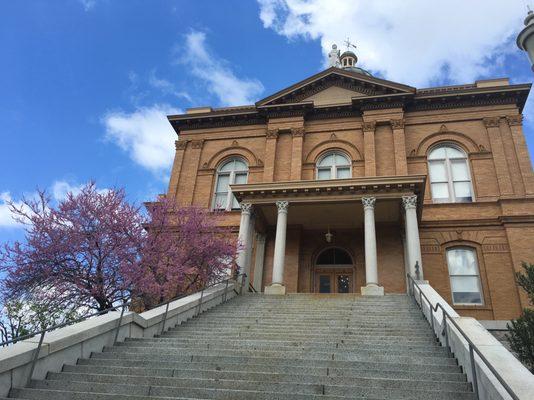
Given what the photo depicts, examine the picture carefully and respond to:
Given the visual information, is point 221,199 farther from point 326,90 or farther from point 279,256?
point 326,90

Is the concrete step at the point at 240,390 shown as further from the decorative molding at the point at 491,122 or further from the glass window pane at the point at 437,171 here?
the decorative molding at the point at 491,122

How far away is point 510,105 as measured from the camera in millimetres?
20812

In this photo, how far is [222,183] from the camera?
23172 millimetres

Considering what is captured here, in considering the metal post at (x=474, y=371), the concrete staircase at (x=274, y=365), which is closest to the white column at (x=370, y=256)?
the concrete staircase at (x=274, y=365)

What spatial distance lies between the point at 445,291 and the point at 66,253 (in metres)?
14.4

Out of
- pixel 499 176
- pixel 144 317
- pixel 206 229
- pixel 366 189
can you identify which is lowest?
pixel 144 317

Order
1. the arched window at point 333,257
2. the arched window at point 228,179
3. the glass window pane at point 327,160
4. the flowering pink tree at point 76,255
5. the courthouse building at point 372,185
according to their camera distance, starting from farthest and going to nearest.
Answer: the arched window at point 228,179 < the glass window pane at point 327,160 < the arched window at point 333,257 < the courthouse building at point 372,185 < the flowering pink tree at point 76,255

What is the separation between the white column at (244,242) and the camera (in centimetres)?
1669

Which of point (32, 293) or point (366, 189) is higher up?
point (366, 189)

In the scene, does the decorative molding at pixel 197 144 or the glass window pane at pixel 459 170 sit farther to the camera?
the decorative molding at pixel 197 144

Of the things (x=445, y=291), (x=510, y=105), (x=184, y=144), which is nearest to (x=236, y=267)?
(x=445, y=291)

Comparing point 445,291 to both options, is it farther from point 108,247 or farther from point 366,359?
point 108,247

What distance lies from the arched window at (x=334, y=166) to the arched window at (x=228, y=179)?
416 centimetres

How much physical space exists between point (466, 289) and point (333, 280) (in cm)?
566
